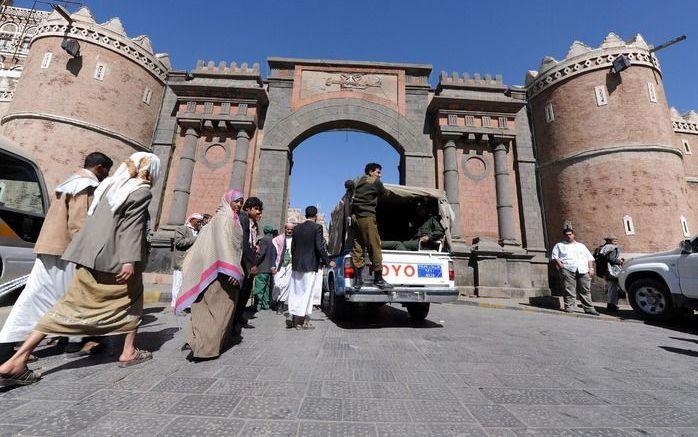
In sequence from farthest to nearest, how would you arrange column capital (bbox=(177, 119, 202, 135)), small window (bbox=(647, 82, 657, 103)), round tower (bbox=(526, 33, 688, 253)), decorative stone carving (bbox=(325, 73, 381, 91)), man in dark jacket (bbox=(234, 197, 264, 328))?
decorative stone carving (bbox=(325, 73, 381, 91)) → column capital (bbox=(177, 119, 202, 135)) → small window (bbox=(647, 82, 657, 103)) → round tower (bbox=(526, 33, 688, 253)) → man in dark jacket (bbox=(234, 197, 264, 328))

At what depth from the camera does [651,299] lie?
667 centimetres

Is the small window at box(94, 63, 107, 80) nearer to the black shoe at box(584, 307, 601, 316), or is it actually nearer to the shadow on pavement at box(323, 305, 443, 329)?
the shadow on pavement at box(323, 305, 443, 329)

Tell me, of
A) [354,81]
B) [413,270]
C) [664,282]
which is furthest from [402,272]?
[354,81]

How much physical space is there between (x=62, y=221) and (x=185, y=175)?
37.7 ft

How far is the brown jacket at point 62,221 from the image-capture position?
2.82 m

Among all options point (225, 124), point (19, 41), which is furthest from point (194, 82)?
point (19, 41)

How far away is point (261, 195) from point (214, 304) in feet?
33.7

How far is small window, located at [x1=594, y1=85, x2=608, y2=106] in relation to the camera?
43.9 feet

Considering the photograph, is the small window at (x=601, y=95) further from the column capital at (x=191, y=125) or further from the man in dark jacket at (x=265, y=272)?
the column capital at (x=191, y=125)

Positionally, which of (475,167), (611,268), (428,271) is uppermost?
(475,167)

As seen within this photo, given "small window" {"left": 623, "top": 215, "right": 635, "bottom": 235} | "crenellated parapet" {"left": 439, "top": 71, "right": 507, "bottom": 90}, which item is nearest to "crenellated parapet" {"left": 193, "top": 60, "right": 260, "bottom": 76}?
"crenellated parapet" {"left": 439, "top": 71, "right": 507, "bottom": 90}

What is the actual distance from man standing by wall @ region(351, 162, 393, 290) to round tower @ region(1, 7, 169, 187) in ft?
44.5

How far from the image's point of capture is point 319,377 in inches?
105

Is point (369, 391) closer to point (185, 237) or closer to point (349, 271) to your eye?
point (349, 271)
